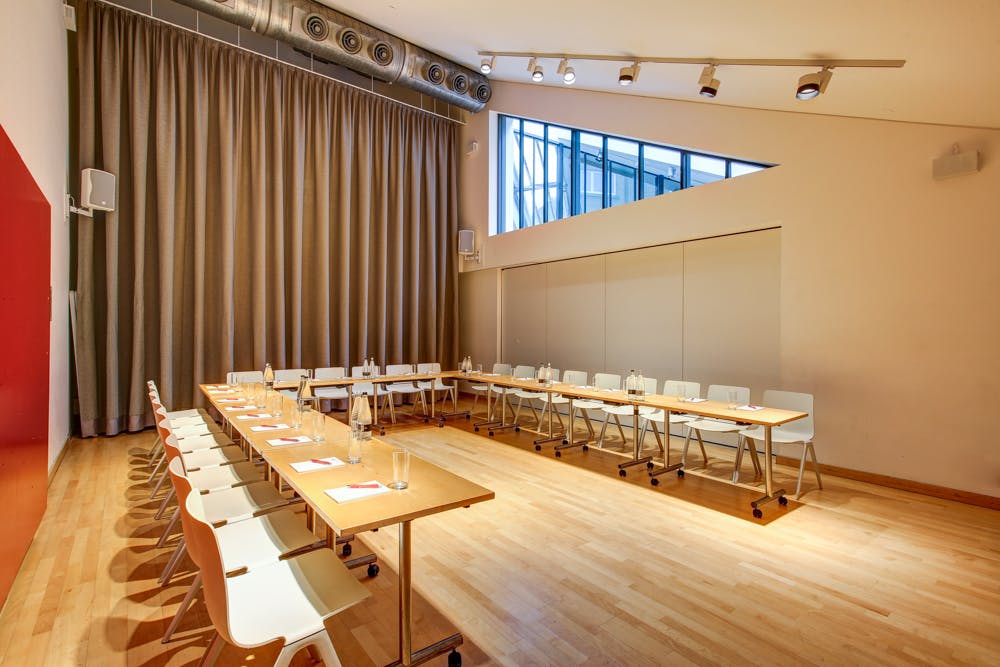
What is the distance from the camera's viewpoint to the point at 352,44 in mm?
6656

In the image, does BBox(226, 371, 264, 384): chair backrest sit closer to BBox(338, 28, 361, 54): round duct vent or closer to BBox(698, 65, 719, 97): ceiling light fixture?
BBox(338, 28, 361, 54): round duct vent

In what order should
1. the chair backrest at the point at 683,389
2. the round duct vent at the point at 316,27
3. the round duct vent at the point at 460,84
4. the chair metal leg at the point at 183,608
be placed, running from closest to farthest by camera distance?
the chair metal leg at the point at 183,608
the chair backrest at the point at 683,389
the round duct vent at the point at 316,27
the round duct vent at the point at 460,84

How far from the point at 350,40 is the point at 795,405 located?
6893 millimetres

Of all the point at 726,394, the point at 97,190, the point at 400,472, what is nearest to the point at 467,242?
the point at 97,190

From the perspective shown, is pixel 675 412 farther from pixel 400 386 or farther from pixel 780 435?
pixel 400 386

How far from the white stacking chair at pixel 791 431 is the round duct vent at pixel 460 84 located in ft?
21.5

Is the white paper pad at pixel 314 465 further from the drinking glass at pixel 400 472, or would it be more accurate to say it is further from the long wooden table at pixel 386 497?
the drinking glass at pixel 400 472

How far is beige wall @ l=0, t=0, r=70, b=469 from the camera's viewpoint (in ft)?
9.95

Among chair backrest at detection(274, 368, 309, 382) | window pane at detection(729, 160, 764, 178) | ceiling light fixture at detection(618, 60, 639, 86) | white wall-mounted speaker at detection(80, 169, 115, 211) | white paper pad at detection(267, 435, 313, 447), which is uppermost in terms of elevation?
ceiling light fixture at detection(618, 60, 639, 86)

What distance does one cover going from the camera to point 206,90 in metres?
6.87

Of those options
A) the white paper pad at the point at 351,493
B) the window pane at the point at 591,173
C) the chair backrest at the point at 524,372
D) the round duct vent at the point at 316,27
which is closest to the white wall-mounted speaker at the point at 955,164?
the window pane at the point at 591,173

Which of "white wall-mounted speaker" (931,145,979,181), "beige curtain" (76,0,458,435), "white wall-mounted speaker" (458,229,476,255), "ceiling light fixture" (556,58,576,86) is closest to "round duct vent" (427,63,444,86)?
"beige curtain" (76,0,458,435)

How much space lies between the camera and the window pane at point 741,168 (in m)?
5.47

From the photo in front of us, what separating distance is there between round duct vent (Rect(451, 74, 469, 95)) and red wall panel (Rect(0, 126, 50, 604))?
5.99 metres
